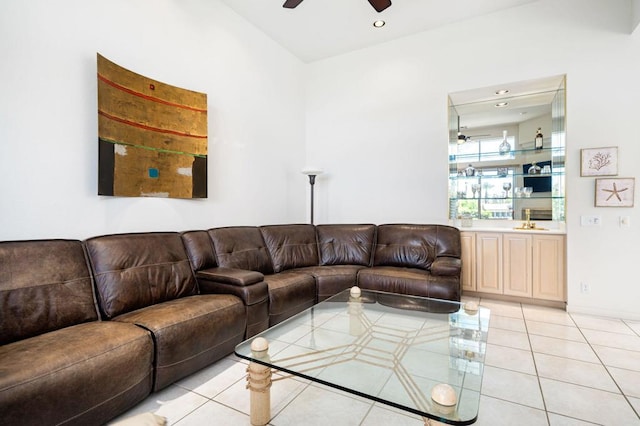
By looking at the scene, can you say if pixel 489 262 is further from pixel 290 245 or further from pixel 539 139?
pixel 290 245

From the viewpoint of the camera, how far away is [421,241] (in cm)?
388

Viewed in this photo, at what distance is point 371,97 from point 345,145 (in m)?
0.78

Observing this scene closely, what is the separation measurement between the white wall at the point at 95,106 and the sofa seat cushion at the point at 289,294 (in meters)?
1.11

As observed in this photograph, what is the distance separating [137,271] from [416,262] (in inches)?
114

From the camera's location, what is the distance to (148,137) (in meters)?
2.83

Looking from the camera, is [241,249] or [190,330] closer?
[190,330]

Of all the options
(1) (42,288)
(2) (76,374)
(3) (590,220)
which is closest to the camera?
(2) (76,374)

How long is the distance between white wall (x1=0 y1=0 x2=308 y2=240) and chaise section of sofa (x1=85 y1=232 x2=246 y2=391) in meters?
0.37

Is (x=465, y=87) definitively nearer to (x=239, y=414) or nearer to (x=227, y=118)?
(x=227, y=118)

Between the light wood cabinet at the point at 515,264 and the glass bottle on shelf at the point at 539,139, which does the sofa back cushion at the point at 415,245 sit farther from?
the glass bottle on shelf at the point at 539,139

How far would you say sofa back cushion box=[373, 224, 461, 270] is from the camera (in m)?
3.77

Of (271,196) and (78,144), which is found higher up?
(78,144)

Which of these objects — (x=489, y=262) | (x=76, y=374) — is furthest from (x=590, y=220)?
(x=76, y=374)

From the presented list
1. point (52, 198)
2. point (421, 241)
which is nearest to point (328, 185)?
point (421, 241)
